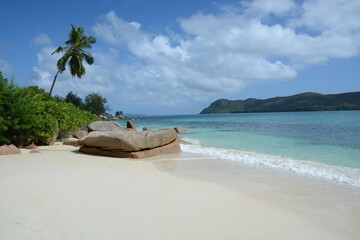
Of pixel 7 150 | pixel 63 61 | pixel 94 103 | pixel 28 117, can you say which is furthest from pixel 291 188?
pixel 94 103

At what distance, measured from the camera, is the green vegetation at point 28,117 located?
10.2 metres

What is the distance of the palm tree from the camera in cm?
2698

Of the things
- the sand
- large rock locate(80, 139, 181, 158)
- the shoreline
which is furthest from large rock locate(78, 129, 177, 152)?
the sand

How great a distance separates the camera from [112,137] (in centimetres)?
998

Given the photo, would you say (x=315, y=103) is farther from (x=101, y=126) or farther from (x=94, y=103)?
(x=101, y=126)

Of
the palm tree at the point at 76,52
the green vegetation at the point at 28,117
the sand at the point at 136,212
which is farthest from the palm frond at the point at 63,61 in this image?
the sand at the point at 136,212

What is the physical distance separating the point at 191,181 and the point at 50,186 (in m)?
3.26

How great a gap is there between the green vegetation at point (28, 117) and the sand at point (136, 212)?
574 centimetres

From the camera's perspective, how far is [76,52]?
2759 centimetres

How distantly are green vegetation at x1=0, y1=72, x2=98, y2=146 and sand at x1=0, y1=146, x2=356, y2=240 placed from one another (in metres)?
5.74

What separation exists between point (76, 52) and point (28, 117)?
746 inches

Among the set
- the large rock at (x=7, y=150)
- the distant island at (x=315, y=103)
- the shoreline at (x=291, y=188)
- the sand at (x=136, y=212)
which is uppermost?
the distant island at (x=315, y=103)

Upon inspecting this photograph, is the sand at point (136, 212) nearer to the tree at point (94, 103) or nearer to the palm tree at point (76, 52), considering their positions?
the palm tree at point (76, 52)

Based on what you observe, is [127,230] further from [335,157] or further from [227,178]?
[335,157]
